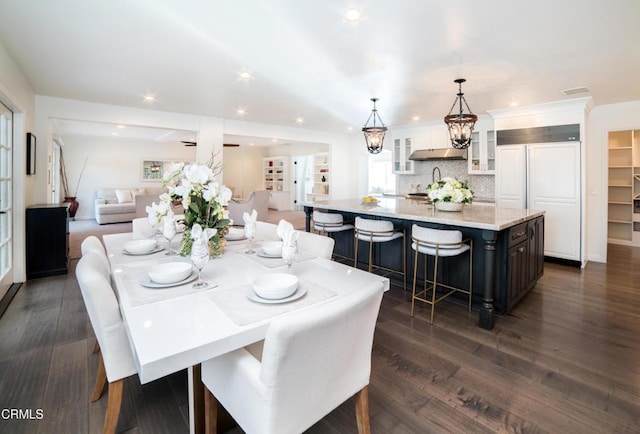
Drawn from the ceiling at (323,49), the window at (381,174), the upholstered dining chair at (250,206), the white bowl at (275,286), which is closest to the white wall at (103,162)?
the upholstered dining chair at (250,206)

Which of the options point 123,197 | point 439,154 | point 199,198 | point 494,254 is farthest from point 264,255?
point 123,197

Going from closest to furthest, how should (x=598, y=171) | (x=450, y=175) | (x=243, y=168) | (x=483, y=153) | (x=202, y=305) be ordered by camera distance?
1. (x=202, y=305)
2. (x=598, y=171)
3. (x=483, y=153)
4. (x=450, y=175)
5. (x=243, y=168)

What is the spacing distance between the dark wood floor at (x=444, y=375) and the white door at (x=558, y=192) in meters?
1.84

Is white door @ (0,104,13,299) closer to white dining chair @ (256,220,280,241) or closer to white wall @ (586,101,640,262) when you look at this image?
white dining chair @ (256,220,280,241)

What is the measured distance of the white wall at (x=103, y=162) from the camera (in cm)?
905

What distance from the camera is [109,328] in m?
1.42

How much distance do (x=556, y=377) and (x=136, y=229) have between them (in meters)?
3.46

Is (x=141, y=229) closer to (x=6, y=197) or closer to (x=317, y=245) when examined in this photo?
(x=317, y=245)

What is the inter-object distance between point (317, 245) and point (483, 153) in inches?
197

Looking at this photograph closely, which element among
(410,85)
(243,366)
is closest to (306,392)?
(243,366)

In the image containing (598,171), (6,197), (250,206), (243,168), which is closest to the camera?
(6,197)

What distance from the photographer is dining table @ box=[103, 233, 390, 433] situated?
1.02 m

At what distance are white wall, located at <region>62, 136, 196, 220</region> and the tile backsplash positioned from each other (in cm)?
772

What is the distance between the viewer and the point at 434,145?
266 inches
